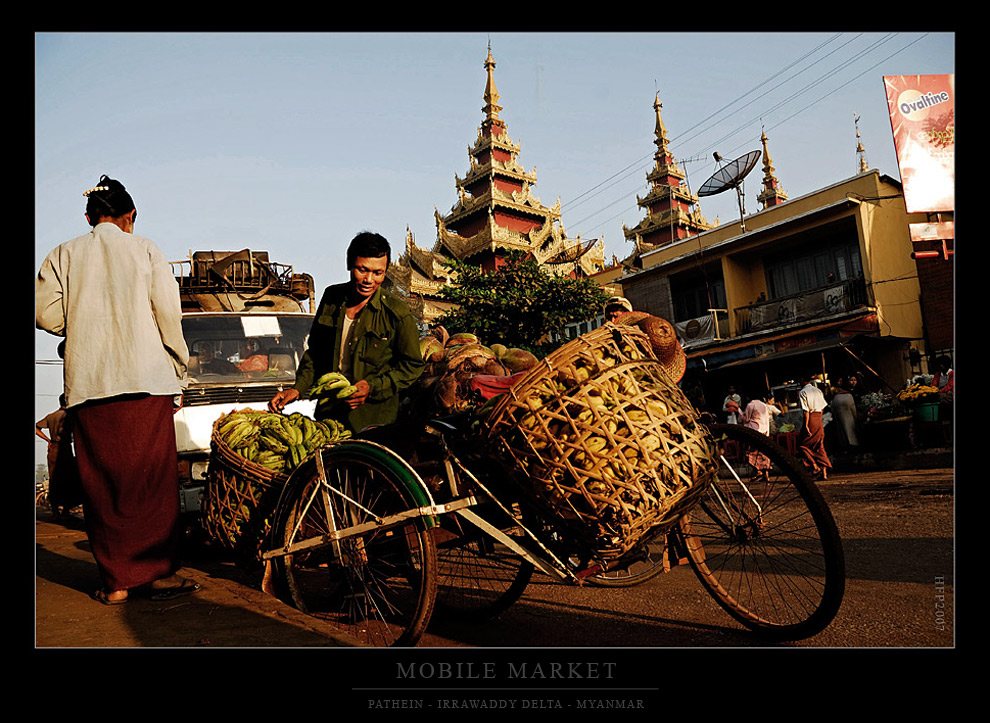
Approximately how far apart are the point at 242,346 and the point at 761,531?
14.0ft

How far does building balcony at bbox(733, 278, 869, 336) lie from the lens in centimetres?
1641

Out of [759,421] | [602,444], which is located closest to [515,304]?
[759,421]

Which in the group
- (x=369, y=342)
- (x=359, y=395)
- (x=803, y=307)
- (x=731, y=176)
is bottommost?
(x=359, y=395)

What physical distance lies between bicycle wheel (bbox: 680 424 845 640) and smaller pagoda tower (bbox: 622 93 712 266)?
32109 mm

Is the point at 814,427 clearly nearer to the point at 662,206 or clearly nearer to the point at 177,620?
the point at 177,620

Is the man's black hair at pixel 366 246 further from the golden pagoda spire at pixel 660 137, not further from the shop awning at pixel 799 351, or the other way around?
the golden pagoda spire at pixel 660 137

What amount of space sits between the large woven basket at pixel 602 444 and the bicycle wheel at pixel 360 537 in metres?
0.47

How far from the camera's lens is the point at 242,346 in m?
5.37

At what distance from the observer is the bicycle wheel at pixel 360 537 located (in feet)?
7.55

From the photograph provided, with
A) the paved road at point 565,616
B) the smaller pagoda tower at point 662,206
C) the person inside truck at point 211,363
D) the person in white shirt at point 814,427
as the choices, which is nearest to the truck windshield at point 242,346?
the person inside truck at point 211,363

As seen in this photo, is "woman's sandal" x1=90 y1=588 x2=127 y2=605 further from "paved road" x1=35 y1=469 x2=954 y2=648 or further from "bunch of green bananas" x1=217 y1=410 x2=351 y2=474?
"bunch of green bananas" x1=217 y1=410 x2=351 y2=474
